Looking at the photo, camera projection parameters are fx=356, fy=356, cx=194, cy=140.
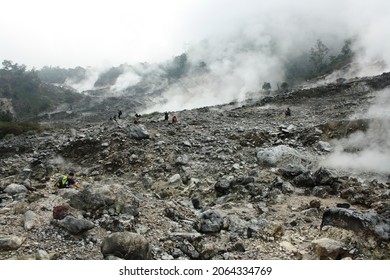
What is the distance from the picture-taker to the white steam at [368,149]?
40.6 feet

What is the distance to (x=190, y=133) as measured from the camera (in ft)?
56.3

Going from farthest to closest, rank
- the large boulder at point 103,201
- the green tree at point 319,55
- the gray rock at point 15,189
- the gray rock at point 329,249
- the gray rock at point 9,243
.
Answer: the green tree at point 319,55 < the gray rock at point 15,189 < the large boulder at point 103,201 < the gray rock at point 329,249 < the gray rock at point 9,243

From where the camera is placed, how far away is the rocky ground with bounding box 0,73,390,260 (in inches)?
280

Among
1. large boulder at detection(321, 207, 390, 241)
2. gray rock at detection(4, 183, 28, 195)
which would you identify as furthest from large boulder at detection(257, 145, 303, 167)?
gray rock at detection(4, 183, 28, 195)

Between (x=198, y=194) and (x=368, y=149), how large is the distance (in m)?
6.96

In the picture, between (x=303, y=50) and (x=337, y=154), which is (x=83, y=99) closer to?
(x=303, y=50)

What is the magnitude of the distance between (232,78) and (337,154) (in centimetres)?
5609

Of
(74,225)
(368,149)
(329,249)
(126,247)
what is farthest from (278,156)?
(126,247)

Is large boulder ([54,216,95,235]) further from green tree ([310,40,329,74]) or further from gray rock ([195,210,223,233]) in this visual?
green tree ([310,40,329,74])

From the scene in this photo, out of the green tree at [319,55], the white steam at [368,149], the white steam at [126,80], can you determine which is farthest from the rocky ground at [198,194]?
the white steam at [126,80]

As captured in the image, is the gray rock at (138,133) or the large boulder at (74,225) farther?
the gray rock at (138,133)

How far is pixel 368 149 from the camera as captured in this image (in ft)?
44.7

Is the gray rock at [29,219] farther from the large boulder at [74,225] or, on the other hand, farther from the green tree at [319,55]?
the green tree at [319,55]

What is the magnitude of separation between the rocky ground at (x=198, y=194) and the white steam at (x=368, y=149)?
0.43 meters
